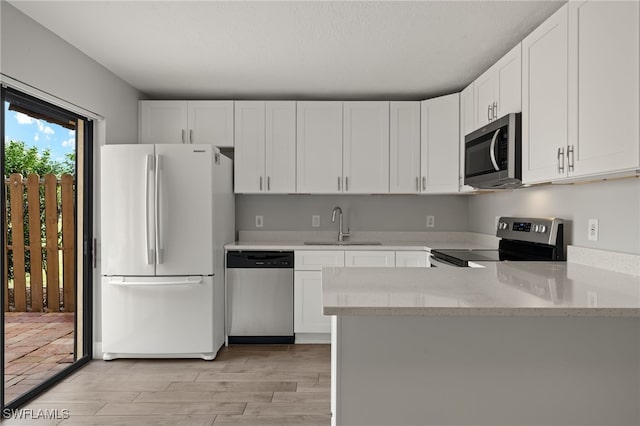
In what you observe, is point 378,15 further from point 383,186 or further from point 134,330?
point 134,330

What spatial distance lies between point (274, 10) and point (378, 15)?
1.92 feet

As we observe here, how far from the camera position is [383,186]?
13.7 feet

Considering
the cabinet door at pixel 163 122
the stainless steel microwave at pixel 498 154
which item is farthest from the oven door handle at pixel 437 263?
the cabinet door at pixel 163 122

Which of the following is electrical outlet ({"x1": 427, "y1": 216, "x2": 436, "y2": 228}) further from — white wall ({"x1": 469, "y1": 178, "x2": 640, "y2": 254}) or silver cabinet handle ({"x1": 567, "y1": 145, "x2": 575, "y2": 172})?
silver cabinet handle ({"x1": 567, "y1": 145, "x2": 575, "y2": 172})

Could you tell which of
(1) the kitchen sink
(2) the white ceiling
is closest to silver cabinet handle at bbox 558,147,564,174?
(2) the white ceiling

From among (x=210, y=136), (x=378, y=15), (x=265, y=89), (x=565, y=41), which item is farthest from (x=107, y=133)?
(x=565, y=41)

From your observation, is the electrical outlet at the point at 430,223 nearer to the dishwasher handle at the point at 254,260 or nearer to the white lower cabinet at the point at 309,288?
the white lower cabinet at the point at 309,288

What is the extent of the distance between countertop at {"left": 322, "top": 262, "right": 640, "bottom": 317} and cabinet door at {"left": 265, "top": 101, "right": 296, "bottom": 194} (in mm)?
2171

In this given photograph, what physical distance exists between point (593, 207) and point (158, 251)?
2888mm

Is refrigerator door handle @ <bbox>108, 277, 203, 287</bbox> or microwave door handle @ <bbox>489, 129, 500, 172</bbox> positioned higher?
microwave door handle @ <bbox>489, 129, 500, 172</bbox>

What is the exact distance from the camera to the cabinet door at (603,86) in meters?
1.70

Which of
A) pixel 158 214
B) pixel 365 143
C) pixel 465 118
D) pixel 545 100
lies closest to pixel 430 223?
pixel 365 143

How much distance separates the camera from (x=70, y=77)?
3.02 m

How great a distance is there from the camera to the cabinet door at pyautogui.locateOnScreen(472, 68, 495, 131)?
311cm
